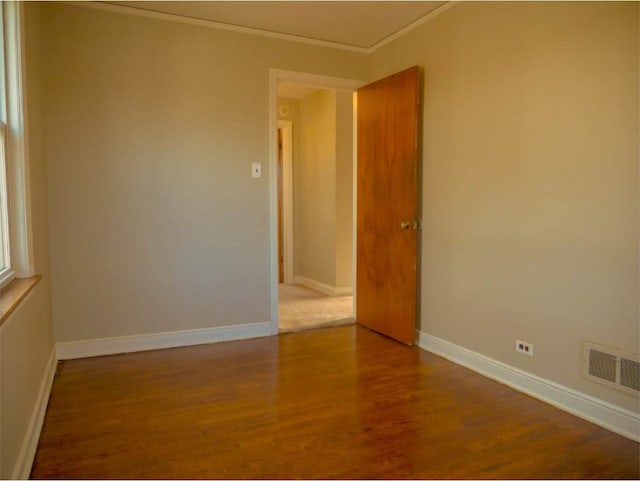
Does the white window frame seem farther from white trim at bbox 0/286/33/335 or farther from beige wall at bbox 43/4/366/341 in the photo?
beige wall at bbox 43/4/366/341

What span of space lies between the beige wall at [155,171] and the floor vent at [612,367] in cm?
228

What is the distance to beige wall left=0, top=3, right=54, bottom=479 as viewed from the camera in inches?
59.1

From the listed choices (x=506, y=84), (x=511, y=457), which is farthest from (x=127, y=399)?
(x=506, y=84)

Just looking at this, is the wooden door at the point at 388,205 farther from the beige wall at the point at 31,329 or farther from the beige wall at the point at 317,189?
the beige wall at the point at 31,329

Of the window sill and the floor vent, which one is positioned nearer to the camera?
the window sill

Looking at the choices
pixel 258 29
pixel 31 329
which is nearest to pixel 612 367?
pixel 31 329

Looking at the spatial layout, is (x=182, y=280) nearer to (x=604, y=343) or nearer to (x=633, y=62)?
(x=604, y=343)

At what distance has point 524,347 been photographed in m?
2.53

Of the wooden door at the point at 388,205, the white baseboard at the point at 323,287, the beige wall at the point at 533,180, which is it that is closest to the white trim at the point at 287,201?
the white baseboard at the point at 323,287

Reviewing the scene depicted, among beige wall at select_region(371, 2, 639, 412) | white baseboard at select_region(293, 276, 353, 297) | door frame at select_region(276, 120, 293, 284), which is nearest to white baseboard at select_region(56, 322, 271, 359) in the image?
beige wall at select_region(371, 2, 639, 412)

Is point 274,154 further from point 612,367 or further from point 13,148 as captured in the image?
point 612,367

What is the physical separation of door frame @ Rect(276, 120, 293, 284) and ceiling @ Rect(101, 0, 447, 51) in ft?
8.14

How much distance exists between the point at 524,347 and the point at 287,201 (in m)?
4.05

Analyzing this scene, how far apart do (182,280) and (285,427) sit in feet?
5.30
